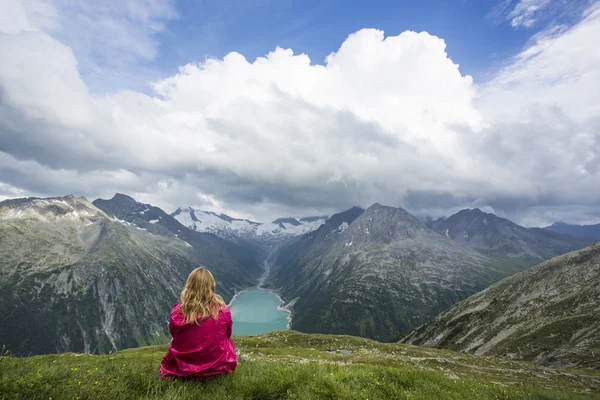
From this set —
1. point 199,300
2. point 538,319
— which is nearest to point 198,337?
point 199,300

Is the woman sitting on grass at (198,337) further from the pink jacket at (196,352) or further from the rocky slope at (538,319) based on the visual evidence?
the rocky slope at (538,319)

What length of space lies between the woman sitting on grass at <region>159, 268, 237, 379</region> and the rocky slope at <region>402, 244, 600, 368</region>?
254ft

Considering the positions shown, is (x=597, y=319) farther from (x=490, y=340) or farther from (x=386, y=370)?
(x=386, y=370)

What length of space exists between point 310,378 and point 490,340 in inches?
4237

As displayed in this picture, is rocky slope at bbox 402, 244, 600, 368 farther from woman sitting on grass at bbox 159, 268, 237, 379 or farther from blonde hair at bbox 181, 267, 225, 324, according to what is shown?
blonde hair at bbox 181, 267, 225, 324

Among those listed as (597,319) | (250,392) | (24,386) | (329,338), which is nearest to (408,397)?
(250,392)

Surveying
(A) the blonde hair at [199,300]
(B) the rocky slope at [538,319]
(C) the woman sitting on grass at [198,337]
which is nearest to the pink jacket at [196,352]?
(C) the woman sitting on grass at [198,337]

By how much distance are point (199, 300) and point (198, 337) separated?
101cm

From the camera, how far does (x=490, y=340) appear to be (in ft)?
301

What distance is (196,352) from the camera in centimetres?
855

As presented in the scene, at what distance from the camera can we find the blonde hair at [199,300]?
884 centimetres

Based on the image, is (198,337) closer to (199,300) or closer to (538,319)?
(199,300)

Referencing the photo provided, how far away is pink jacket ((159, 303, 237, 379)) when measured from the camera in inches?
330

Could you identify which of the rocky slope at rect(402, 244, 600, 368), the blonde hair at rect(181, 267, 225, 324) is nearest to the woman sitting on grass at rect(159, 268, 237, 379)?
the blonde hair at rect(181, 267, 225, 324)
